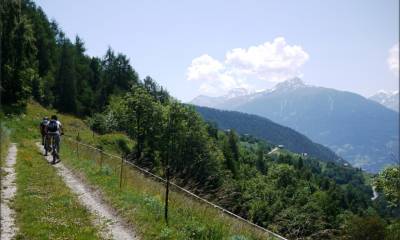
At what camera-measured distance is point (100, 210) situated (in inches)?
607

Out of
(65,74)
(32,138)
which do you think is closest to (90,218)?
(32,138)

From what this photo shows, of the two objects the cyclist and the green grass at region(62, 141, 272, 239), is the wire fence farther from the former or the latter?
the cyclist

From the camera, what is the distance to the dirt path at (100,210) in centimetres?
1282

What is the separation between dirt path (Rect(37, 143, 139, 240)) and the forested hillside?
3.67 m

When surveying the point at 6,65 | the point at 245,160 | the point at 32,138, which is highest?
the point at 6,65

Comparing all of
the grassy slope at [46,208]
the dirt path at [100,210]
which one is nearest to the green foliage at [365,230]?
the dirt path at [100,210]

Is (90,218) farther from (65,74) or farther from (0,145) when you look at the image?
(65,74)

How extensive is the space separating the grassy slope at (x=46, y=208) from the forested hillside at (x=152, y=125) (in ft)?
16.2

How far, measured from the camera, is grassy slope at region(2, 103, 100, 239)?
12.1 metres

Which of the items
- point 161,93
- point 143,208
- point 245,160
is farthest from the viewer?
point 245,160

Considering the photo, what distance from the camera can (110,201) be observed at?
16.5m

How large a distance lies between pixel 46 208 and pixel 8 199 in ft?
6.64

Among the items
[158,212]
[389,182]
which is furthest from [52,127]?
[389,182]

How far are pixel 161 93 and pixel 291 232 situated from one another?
106 m
